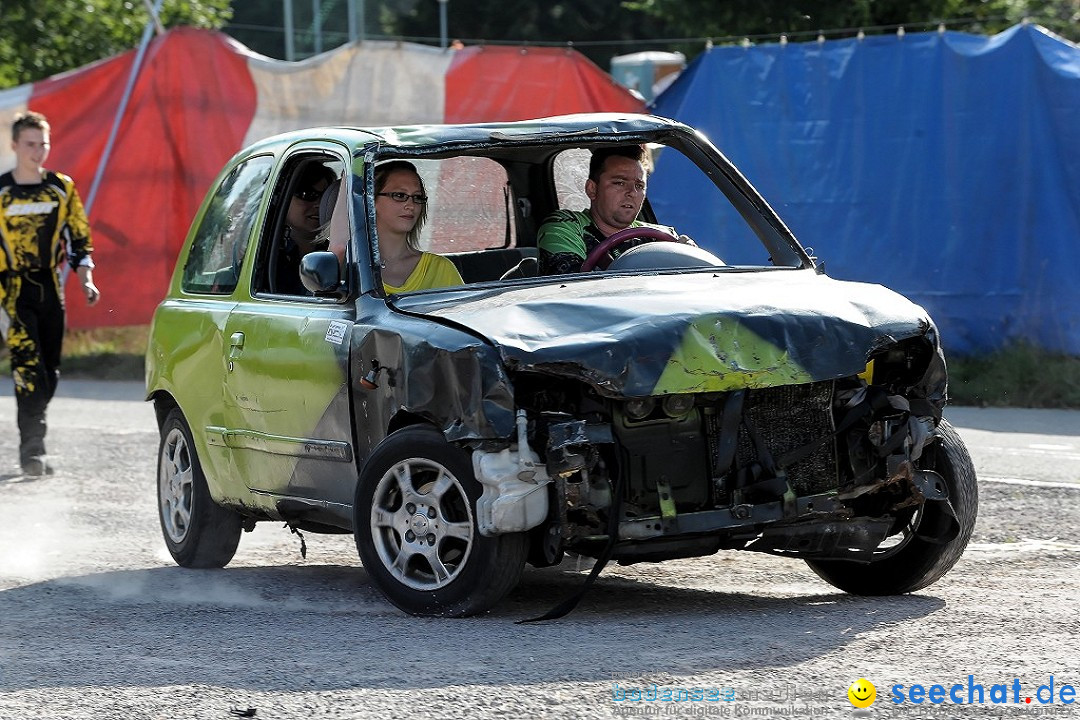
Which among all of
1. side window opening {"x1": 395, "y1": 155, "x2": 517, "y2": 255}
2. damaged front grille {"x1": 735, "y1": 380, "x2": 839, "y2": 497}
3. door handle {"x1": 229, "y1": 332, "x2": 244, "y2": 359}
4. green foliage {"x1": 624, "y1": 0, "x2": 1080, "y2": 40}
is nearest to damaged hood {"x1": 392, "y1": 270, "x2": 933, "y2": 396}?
damaged front grille {"x1": 735, "y1": 380, "x2": 839, "y2": 497}

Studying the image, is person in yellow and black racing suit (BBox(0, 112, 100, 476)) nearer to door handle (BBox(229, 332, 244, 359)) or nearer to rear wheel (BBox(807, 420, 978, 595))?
door handle (BBox(229, 332, 244, 359))

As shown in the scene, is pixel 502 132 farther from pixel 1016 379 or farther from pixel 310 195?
pixel 1016 379

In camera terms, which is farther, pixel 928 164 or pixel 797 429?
pixel 928 164

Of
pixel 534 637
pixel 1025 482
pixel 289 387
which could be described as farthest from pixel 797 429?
pixel 1025 482

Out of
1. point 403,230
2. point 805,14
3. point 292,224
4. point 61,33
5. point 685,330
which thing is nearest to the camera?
point 685,330

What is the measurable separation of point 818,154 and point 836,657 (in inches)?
395

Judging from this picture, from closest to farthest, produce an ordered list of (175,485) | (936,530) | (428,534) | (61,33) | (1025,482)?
(428,534), (936,530), (175,485), (1025,482), (61,33)

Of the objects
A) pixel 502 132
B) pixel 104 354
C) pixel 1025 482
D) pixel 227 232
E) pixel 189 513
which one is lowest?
pixel 104 354

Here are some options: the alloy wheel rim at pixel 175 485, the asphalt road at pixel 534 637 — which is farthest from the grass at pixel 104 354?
the alloy wheel rim at pixel 175 485

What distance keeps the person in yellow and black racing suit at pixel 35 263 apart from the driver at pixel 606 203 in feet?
14.5

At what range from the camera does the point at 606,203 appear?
7840mm

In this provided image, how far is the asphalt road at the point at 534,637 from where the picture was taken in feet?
16.4

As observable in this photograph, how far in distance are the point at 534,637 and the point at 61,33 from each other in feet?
68.3

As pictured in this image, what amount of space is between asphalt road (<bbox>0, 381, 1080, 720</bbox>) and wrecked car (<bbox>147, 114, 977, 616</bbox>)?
0.89 feet
